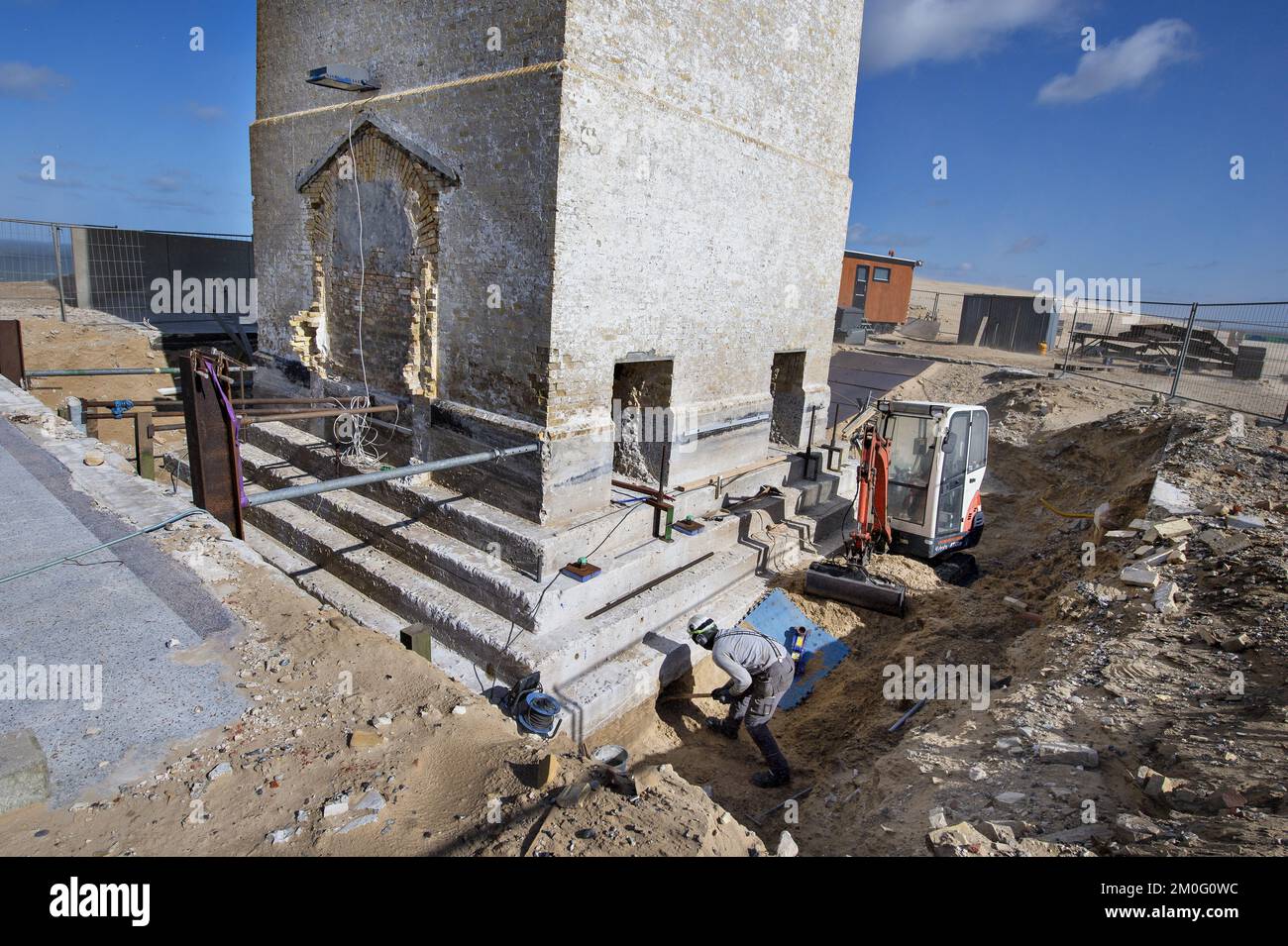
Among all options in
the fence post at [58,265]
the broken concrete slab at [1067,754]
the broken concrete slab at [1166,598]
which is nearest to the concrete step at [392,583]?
the broken concrete slab at [1067,754]

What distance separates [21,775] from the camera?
9.93 feet

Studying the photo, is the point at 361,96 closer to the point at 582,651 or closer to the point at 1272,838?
the point at 582,651

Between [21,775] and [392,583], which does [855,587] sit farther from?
[21,775]

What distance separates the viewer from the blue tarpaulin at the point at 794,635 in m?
7.85

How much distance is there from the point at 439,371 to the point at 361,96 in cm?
361

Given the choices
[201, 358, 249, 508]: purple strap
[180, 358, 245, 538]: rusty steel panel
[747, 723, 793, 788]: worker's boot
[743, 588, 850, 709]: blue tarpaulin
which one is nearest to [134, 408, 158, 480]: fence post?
[180, 358, 245, 538]: rusty steel panel

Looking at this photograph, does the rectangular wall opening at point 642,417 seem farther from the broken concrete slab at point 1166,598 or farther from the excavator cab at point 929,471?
the broken concrete slab at point 1166,598

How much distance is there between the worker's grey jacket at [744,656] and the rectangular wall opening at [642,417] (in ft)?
10.4

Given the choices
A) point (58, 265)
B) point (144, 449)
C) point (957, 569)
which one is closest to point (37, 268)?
point (58, 265)

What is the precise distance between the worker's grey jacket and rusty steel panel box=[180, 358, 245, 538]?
4.13 metres

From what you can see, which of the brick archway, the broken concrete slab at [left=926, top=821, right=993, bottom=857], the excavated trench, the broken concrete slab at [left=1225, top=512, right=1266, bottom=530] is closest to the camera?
the broken concrete slab at [left=926, top=821, right=993, bottom=857]

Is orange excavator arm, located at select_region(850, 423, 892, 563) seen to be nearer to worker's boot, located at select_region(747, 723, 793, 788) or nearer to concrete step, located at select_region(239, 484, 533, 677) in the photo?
worker's boot, located at select_region(747, 723, 793, 788)

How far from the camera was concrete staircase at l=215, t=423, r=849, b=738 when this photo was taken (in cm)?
670
